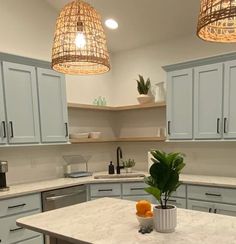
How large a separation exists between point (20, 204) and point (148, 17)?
291 centimetres

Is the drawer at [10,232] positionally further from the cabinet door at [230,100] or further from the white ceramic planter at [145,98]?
the cabinet door at [230,100]

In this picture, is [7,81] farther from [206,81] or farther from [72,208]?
[206,81]

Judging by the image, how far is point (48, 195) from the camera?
9.98 feet

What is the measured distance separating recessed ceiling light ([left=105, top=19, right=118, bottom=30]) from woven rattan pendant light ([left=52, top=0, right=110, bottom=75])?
7.13 ft

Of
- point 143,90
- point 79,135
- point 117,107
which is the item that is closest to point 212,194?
point 143,90

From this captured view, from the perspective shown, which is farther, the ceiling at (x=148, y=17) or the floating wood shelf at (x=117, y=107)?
the floating wood shelf at (x=117, y=107)

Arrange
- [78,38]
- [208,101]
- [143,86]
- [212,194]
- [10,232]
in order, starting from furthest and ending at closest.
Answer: [143,86], [208,101], [212,194], [10,232], [78,38]

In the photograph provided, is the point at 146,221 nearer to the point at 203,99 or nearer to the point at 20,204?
the point at 20,204

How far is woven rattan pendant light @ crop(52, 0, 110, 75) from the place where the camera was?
1751 mm

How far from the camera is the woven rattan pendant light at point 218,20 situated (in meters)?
1.29

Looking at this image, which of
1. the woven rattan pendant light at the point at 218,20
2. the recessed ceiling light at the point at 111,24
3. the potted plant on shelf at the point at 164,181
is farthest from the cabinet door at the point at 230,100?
the potted plant on shelf at the point at 164,181

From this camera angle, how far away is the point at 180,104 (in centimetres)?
355

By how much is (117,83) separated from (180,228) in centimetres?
347

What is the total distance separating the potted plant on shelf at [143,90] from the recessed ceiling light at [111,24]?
858mm
